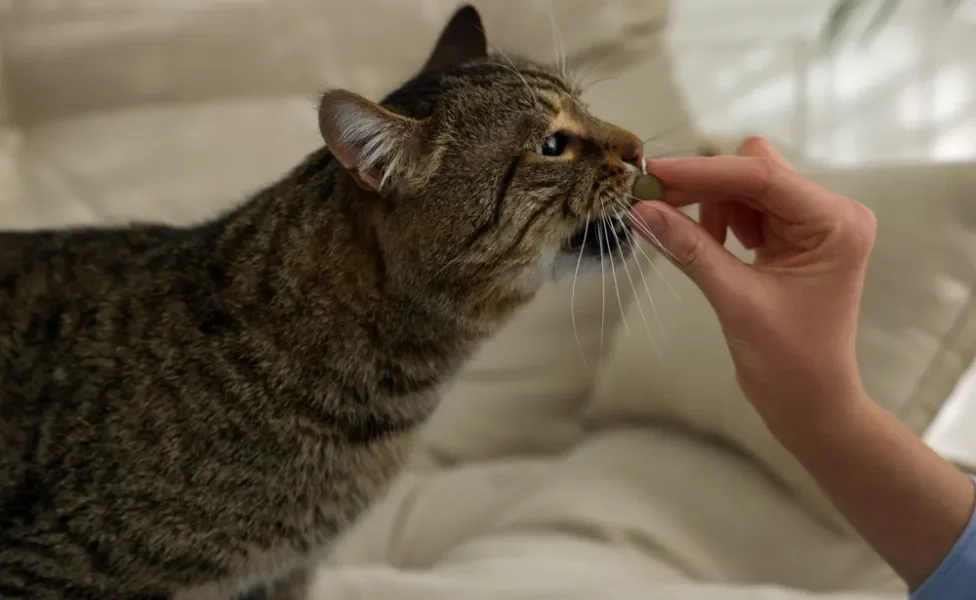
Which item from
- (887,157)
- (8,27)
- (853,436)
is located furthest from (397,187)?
(887,157)

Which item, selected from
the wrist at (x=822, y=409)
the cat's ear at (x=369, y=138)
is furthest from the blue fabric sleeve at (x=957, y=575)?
the cat's ear at (x=369, y=138)

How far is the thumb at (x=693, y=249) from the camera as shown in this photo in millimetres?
730

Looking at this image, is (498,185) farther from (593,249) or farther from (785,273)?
(785,273)

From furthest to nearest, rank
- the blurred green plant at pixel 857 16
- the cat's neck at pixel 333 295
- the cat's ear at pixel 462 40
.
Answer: the blurred green plant at pixel 857 16 → the cat's ear at pixel 462 40 → the cat's neck at pixel 333 295

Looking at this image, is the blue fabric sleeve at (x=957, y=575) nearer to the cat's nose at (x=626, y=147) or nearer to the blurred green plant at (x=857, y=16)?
the cat's nose at (x=626, y=147)

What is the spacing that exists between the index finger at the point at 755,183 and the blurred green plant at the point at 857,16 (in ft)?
2.01

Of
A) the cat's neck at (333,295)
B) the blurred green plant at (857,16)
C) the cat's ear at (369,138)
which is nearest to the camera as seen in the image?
A: the cat's ear at (369,138)

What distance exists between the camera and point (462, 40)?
917 mm

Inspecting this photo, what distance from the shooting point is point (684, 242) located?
73cm

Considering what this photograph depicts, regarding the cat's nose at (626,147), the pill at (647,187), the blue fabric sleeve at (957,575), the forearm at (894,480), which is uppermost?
the cat's nose at (626,147)

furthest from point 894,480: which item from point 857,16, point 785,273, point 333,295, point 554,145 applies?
point 857,16

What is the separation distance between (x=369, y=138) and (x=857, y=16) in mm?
1382

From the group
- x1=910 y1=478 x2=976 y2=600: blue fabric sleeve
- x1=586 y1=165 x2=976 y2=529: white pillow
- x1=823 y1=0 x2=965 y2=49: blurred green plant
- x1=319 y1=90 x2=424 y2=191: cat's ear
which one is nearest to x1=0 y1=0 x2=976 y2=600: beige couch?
x1=586 y1=165 x2=976 y2=529: white pillow

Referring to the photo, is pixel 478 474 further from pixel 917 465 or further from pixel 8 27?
pixel 8 27
